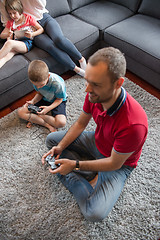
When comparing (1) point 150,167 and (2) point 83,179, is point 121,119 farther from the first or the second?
(1) point 150,167

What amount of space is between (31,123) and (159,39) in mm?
1517

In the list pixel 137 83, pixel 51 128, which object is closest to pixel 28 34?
pixel 51 128

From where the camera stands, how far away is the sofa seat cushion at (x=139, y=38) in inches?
70.1

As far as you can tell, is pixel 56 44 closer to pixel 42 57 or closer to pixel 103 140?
pixel 42 57

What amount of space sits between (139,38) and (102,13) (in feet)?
2.25

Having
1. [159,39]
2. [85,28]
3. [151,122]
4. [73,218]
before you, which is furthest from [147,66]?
[73,218]

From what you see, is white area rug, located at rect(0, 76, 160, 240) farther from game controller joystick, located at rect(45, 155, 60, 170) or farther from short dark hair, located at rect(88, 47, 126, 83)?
short dark hair, located at rect(88, 47, 126, 83)

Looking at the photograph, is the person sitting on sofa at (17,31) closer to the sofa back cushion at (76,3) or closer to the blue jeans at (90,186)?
the sofa back cushion at (76,3)

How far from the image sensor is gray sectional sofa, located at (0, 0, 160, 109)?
1.79 meters

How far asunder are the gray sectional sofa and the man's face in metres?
1.13

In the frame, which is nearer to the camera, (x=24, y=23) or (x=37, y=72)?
(x=37, y=72)

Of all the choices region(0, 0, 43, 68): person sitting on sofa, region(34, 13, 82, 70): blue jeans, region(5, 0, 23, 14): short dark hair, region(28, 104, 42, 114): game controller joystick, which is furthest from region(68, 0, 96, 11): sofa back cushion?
region(28, 104, 42, 114): game controller joystick

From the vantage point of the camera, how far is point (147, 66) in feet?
6.14

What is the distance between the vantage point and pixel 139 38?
188 cm
